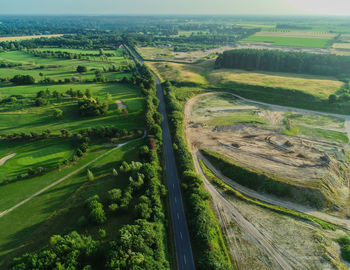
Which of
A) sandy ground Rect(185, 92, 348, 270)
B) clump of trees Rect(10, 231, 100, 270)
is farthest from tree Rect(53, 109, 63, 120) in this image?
sandy ground Rect(185, 92, 348, 270)

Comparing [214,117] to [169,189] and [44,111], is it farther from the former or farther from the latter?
[44,111]

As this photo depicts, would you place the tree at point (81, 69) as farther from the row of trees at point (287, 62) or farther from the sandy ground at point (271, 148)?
the row of trees at point (287, 62)

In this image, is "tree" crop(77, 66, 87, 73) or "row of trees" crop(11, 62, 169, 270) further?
"tree" crop(77, 66, 87, 73)

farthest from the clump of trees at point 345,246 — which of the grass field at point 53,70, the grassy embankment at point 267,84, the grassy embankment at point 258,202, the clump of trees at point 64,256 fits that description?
the grass field at point 53,70

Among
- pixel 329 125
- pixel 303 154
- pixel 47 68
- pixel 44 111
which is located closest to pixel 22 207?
pixel 44 111

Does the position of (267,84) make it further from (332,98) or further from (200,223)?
(200,223)

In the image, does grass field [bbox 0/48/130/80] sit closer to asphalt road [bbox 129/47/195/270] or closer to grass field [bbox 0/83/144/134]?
grass field [bbox 0/83/144/134]
